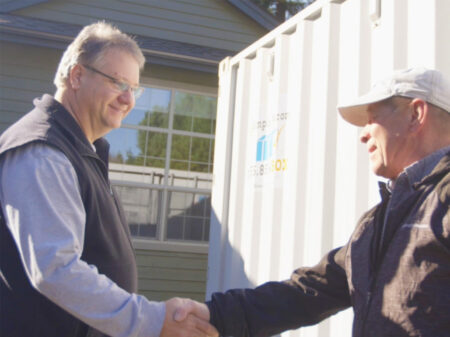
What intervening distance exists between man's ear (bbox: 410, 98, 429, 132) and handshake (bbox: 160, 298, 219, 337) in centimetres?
121

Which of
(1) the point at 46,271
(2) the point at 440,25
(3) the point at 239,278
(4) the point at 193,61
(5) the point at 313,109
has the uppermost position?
(4) the point at 193,61

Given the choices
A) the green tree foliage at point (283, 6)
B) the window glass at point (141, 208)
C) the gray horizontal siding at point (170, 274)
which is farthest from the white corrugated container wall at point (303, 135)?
the green tree foliage at point (283, 6)

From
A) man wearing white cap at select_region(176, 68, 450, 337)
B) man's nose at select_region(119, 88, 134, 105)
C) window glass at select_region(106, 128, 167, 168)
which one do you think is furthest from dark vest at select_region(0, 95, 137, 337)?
window glass at select_region(106, 128, 167, 168)

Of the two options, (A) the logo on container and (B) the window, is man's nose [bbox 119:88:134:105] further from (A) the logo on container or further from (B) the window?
(B) the window

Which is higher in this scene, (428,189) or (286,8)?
(286,8)

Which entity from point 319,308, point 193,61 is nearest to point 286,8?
point 193,61

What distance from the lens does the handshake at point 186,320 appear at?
223 centimetres

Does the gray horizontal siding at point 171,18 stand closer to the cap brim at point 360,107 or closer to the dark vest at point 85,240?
the dark vest at point 85,240

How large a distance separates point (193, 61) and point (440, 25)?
522 cm

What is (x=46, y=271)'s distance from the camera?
1.83m

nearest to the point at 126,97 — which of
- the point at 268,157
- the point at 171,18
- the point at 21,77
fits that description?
the point at 268,157

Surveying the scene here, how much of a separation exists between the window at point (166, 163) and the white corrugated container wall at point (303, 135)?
10.3 ft

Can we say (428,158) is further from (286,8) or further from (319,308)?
(286,8)

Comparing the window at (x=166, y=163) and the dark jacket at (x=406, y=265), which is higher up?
the window at (x=166, y=163)
